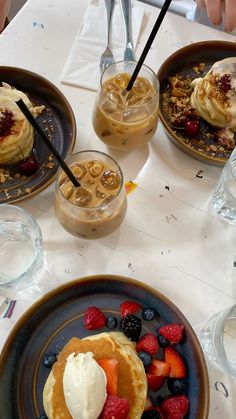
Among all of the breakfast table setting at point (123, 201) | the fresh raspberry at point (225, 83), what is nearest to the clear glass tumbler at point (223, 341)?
the breakfast table setting at point (123, 201)

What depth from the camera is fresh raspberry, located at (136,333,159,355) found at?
88 cm

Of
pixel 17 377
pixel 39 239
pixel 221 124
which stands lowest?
pixel 17 377

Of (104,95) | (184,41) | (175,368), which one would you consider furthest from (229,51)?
(175,368)

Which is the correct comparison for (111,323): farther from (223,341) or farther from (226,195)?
(226,195)

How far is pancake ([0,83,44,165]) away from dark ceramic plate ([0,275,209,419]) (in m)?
0.39

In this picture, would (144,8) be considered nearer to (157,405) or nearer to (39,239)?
(39,239)

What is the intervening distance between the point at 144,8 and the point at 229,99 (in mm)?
505

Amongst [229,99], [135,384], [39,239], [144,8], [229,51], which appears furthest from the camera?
A: [144,8]

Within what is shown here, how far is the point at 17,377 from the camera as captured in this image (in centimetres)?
87

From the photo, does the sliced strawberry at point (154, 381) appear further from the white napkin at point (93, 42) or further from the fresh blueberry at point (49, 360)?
the white napkin at point (93, 42)

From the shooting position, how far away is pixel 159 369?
87 centimetres

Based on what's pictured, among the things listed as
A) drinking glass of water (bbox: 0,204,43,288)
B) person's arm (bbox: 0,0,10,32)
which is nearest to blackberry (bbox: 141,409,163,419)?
drinking glass of water (bbox: 0,204,43,288)

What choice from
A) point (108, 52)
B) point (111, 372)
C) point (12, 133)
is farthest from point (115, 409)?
point (108, 52)

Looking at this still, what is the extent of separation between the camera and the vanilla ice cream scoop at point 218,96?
3.76 feet
